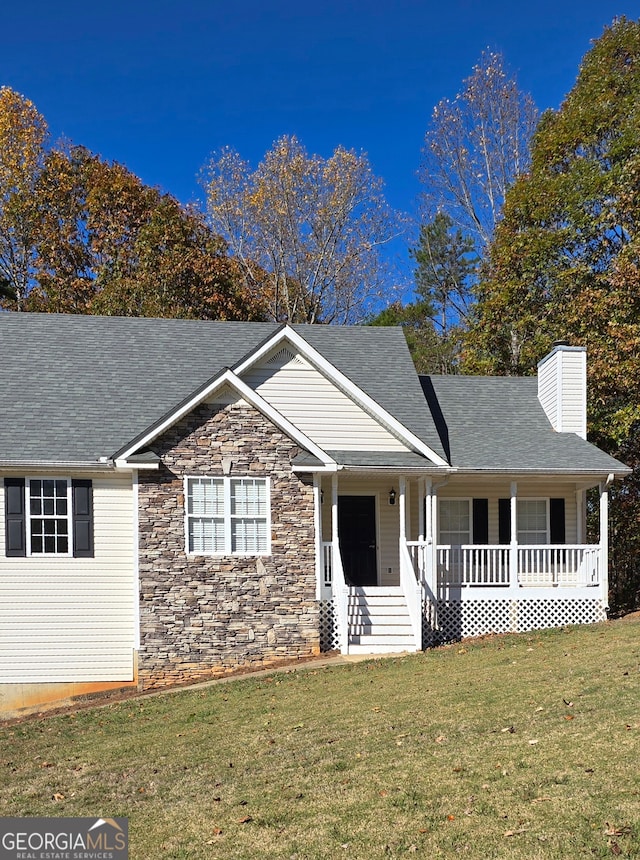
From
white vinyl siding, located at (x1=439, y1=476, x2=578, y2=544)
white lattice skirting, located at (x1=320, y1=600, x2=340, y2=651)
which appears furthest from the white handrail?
white vinyl siding, located at (x1=439, y1=476, x2=578, y2=544)

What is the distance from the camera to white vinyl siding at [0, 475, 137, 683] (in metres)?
16.1

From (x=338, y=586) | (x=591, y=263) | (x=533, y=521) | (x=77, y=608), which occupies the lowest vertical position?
(x=77, y=608)

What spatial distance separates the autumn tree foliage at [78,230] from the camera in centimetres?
3148

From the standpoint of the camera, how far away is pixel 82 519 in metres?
16.4

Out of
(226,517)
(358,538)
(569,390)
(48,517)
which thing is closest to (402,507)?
(358,538)

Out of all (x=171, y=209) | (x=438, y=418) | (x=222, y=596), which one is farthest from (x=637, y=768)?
(x=171, y=209)

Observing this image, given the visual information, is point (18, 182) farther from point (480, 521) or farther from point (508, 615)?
point (508, 615)

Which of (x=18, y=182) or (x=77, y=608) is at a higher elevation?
(x=18, y=182)

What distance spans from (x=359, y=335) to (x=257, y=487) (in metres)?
6.19

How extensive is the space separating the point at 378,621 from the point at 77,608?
5.49 metres

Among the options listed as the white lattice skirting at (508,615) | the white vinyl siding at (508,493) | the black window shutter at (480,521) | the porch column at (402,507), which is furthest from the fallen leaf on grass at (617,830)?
the black window shutter at (480,521)

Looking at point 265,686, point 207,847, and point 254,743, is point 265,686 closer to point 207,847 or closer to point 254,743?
point 254,743

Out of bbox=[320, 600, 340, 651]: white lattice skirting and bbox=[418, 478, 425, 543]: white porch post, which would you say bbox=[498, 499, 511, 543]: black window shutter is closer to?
bbox=[418, 478, 425, 543]: white porch post

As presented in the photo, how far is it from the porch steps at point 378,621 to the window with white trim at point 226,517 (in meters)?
2.09
